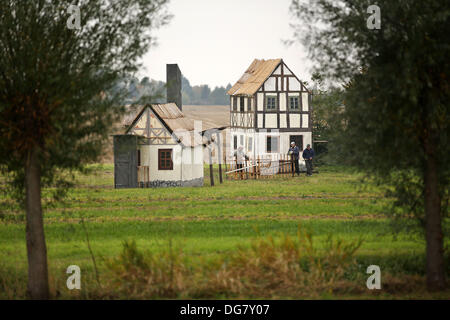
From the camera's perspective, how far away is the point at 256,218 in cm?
1722

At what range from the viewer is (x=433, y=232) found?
995 centimetres

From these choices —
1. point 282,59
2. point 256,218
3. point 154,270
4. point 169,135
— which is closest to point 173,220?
point 256,218

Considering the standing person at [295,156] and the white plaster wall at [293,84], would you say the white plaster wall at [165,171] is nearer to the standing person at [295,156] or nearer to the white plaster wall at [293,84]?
the standing person at [295,156]

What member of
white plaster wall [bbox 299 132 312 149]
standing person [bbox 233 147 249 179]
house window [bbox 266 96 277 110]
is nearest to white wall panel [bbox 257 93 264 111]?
house window [bbox 266 96 277 110]

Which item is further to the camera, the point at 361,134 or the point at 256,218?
the point at 256,218

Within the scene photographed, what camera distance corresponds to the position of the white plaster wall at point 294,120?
3981 cm

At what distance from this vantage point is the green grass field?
34.2 feet

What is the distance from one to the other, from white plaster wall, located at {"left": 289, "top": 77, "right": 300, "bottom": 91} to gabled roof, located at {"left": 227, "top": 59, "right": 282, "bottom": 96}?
1546mm

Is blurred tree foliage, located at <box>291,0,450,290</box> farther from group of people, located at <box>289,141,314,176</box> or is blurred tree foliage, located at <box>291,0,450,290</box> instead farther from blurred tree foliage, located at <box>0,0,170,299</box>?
group of people, located at <box>289,141,314,176</box>

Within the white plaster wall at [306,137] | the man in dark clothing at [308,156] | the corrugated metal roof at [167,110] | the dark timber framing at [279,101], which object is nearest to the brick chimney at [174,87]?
the corrugated metal roof at [167,110]

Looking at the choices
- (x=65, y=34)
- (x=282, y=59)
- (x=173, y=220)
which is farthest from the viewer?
(x=282, y=59)

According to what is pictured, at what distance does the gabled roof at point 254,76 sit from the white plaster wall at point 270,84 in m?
0.33

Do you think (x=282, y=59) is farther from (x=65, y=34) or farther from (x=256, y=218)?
(x=65, y=34)
